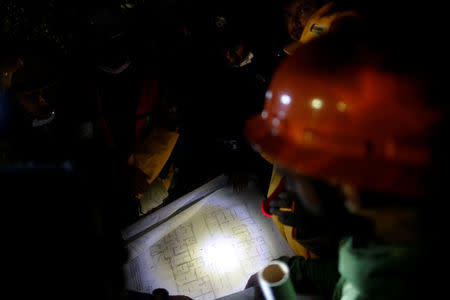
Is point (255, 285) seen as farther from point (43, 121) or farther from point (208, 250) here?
point (43, 121)

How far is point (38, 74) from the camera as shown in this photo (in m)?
3.64

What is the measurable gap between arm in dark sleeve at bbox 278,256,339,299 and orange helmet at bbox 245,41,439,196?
45.6 inches

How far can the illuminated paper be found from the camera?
6.86ft

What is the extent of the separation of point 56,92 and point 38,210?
→ 331 centimetres

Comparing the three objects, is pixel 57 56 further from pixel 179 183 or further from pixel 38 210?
pixel 38 210

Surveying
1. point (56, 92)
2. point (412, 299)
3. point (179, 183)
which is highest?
point (412, 299)

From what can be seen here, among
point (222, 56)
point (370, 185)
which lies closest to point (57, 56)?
point (222, 56)

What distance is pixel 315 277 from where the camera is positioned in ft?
6.34

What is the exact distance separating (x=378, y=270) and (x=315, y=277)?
73 centimetres

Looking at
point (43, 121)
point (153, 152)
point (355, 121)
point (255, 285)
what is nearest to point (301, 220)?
point (255, 285)

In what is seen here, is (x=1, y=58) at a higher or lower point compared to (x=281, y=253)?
lower

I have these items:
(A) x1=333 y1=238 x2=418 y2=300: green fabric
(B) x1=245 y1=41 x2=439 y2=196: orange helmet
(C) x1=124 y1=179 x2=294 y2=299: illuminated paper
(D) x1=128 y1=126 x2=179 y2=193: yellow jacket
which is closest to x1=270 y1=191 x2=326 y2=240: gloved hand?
(C) x1=124 y1=179 x2=294 y2=299: illuminated paper

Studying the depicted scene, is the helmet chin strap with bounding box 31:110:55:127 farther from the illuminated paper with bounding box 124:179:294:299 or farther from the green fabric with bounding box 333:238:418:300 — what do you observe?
the green fabric with bounding box 333:238:418:300

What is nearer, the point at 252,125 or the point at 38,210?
the point at 38,210
